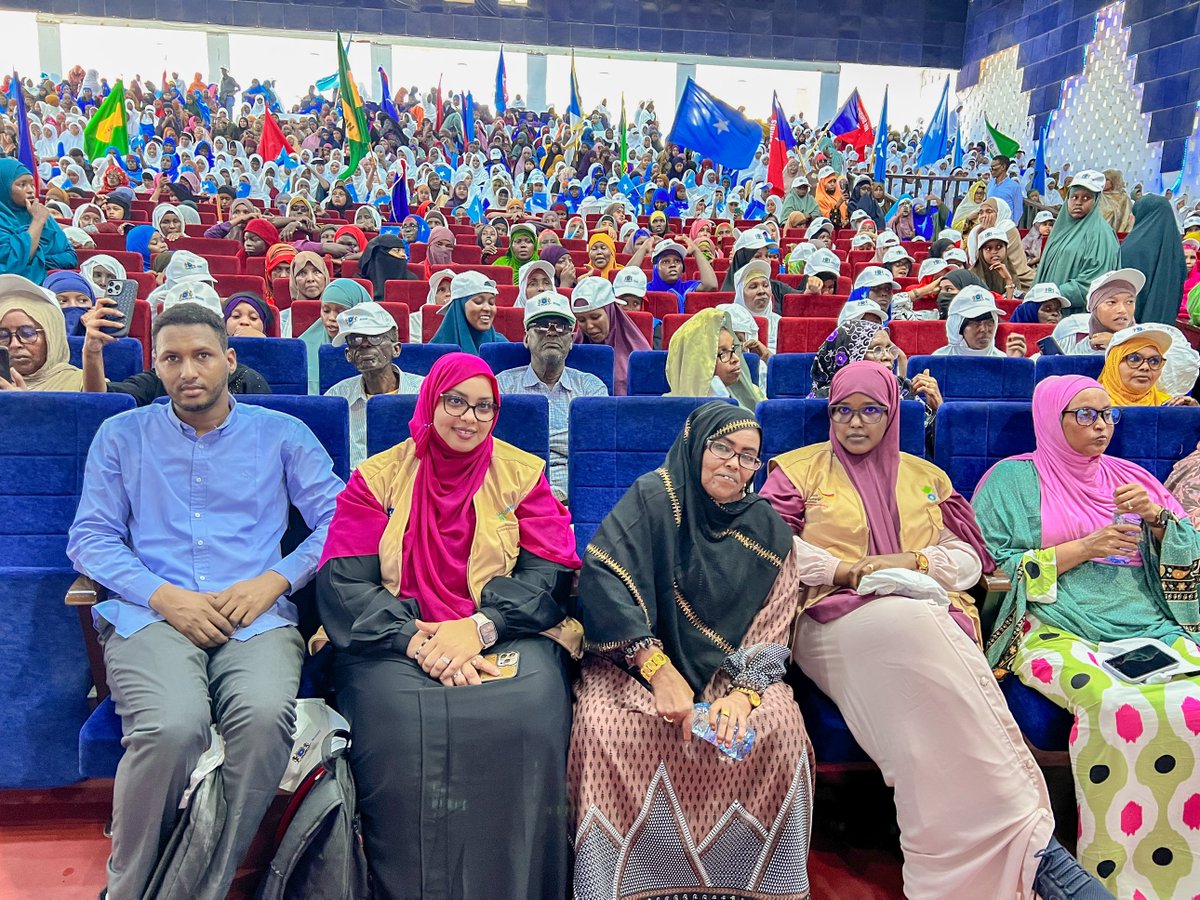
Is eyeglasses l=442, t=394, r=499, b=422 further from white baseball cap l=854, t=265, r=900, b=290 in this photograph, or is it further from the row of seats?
white baseball cap l=854, t=265, r=900, b=290

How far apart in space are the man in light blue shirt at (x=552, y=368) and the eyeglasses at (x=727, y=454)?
124 centimetres

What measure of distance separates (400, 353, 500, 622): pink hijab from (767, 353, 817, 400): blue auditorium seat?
1414 millimetres

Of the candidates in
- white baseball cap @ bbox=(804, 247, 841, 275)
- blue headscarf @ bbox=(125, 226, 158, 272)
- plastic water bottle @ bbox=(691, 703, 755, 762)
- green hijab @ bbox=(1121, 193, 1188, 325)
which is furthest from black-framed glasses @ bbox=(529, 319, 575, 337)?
blue headscarf @ bbox=(125, 226, 158, 272)

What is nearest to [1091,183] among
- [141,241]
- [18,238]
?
[18,238]

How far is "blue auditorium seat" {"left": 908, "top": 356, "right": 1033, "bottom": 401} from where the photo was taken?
2.99 meters

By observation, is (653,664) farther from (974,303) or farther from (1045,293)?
(1045,293)

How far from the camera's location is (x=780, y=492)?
209cm

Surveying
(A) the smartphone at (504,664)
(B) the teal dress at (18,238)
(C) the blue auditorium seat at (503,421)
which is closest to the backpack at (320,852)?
(A) the smartphone at (504,664)

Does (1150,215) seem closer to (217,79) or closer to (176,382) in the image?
(176,382)

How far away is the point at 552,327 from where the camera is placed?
3104 mm

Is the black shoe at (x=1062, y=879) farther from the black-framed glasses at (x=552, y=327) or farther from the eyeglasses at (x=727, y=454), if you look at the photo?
the black-framed glasses at (x=552, y=327)

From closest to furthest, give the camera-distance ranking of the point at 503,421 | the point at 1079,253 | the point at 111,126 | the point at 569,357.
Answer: the point at 503,421, the point at 569,357, the point at 1079,253, the point at 111,126

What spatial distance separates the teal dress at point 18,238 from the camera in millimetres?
4090

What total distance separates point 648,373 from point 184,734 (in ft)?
7.18
